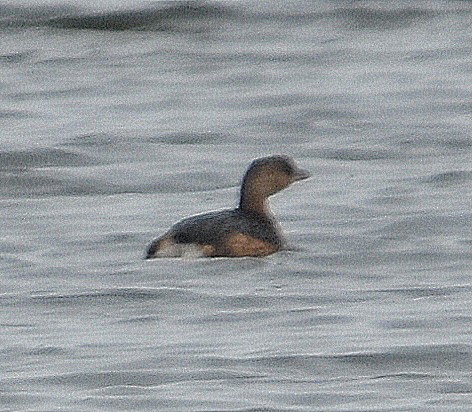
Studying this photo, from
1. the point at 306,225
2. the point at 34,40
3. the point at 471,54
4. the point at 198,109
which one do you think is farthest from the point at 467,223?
the point at 34,40

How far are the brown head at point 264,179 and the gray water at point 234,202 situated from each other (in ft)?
1.07

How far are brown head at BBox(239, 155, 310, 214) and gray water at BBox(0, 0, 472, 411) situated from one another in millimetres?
325

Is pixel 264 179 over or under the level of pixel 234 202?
over

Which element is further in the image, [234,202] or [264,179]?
[234,202]

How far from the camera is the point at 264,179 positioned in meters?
15.5

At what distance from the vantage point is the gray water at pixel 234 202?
11.6 meters

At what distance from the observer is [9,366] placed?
11.6 metres

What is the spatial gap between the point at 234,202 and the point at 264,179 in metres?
1.64

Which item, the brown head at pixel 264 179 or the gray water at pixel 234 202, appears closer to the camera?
the gray water at pixel 234 202

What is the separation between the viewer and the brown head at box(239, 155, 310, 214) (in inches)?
604

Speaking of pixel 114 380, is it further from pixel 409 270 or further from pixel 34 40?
pixel 34 40

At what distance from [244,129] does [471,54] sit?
412 cm

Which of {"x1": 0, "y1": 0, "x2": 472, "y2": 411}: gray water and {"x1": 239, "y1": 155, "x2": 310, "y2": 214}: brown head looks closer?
{"x1": 0, "y1": 0, "x2": 472, "y2": 411}: gray water

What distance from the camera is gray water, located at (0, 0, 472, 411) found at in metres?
11.6
